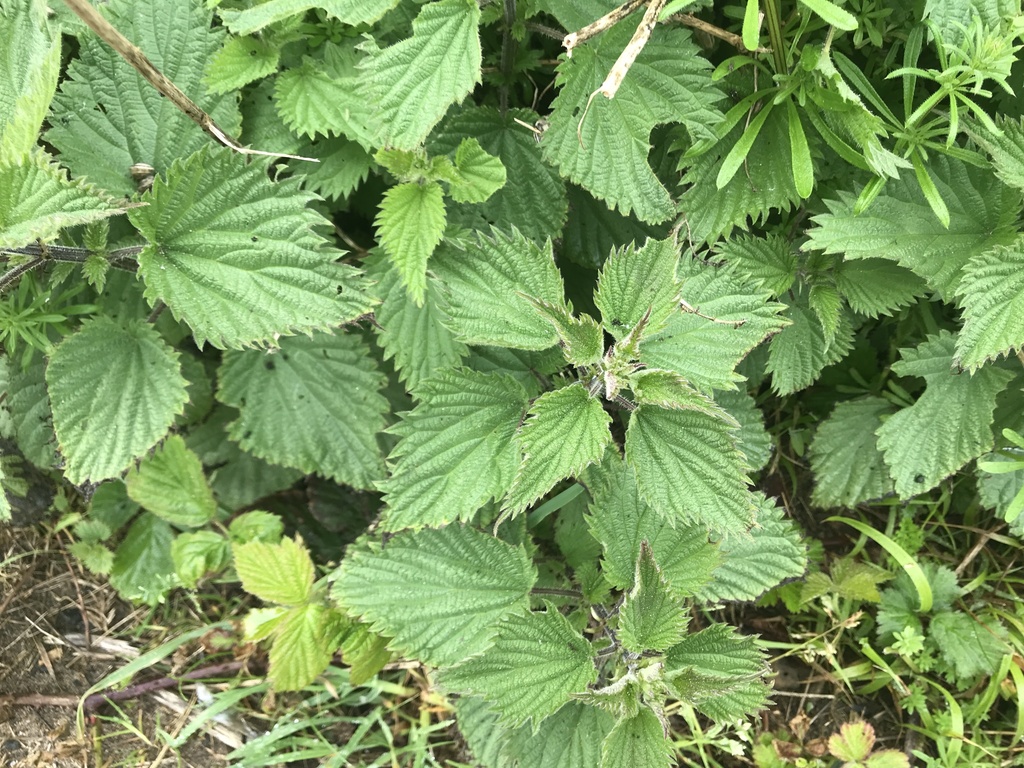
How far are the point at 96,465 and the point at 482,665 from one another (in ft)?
2.71

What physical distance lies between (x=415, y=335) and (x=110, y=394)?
1.99 ft

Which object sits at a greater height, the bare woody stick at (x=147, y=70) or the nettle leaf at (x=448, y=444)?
the bare woody stick at (x=147, y=70)

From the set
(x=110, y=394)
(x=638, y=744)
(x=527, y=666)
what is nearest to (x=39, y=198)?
(x=110, y=394)

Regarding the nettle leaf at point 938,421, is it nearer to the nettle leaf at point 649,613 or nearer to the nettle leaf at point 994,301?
the nettle leaf at point 994,301

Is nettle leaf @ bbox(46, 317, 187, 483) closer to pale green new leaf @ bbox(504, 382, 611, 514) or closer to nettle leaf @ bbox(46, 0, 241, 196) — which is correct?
nettle leaf @ bbox(46, 0, 241, 196)

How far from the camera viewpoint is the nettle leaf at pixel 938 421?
4.95 feet

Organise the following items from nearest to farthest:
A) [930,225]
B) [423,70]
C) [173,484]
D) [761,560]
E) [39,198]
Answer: [39,198], [423,70], [930,225], [761,560], [173,484]

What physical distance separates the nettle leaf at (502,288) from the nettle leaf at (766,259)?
390 mm

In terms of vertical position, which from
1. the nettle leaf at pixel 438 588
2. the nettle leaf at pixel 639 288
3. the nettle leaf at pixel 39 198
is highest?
the nettle leaf at pixel 39 198

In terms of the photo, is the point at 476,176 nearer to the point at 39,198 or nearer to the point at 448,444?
the point at 448,444

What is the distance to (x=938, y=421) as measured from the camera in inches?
60.9

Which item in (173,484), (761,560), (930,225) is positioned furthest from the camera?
(173,484)

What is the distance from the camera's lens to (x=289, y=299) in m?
1.34

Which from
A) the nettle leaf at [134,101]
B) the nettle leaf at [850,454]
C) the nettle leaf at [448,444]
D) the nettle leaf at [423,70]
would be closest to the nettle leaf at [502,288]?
the nettle leaf at [448,444]
